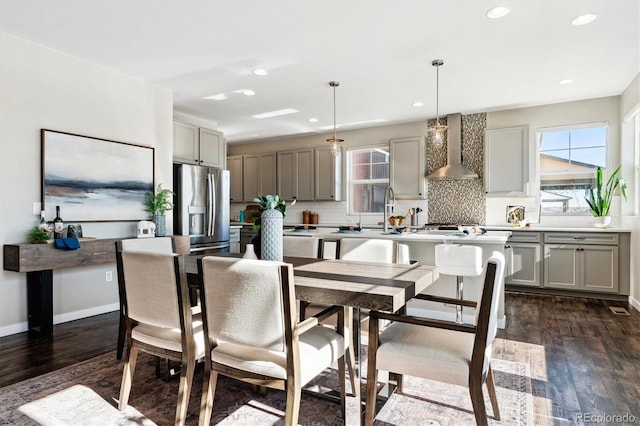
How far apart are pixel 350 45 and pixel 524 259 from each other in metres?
3.58

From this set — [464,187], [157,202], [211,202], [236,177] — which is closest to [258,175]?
[236,177]

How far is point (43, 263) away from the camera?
3172 mm

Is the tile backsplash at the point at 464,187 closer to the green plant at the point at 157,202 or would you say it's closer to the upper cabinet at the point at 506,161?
the upper cabinet at the point at 506,161

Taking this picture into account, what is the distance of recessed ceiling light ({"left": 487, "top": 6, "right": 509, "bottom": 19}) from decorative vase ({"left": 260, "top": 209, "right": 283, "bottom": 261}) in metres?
2.26

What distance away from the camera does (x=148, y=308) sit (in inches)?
75.6

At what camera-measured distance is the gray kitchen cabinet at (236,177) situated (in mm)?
7938

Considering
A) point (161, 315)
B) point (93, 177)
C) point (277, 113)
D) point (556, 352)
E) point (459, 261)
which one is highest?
point (277, 113)

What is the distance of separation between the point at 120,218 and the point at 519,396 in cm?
399

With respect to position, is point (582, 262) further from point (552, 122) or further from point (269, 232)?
point (269, 232)

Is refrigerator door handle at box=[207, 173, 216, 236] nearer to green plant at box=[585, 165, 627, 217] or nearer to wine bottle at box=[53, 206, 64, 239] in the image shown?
wine bottle at box=[53, 206, 64, 239]

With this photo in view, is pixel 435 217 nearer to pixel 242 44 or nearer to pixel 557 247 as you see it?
pixel 557 247

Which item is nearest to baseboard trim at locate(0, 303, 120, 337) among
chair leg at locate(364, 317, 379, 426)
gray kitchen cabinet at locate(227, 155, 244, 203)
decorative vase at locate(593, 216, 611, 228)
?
chair leg at locate(364, 317, 379, 426)

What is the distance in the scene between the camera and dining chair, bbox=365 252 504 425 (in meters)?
1.57

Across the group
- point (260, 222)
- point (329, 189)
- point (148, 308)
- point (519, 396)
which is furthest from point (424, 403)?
point (329, 189)
